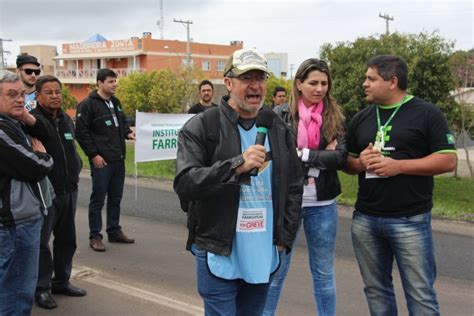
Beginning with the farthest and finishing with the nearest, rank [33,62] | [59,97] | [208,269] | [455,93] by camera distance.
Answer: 1. [455,93]
2. [33,62]
3. [59,97]
4. [208,269]

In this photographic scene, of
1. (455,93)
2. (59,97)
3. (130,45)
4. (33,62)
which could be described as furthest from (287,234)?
(130,45)

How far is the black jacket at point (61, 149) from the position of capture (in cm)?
448

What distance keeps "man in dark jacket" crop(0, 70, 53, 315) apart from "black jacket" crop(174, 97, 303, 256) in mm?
1376

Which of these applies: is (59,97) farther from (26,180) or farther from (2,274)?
Answer: (2,274)

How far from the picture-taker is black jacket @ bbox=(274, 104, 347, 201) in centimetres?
368

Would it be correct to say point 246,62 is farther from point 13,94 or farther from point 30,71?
point 30,71

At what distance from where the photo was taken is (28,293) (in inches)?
141

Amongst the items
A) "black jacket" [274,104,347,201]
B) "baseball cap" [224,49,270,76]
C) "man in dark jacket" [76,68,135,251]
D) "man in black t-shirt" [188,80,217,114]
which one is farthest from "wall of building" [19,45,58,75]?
"baseball cap" [224,49,270,76]

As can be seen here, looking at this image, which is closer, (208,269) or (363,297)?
(208,269)

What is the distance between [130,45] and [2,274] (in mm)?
62331

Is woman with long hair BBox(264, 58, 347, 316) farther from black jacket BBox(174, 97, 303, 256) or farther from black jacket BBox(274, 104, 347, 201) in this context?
black jacket BBox(174, 97, 303, 256)

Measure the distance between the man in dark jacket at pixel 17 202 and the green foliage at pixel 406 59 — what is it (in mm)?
9161

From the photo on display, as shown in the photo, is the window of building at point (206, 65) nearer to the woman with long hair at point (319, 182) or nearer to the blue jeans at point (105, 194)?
the blue jeans at point (105, 194)

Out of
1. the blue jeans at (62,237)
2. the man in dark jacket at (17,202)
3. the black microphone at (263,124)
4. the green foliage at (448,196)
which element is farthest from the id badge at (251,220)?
the green foliage at (448,196)
